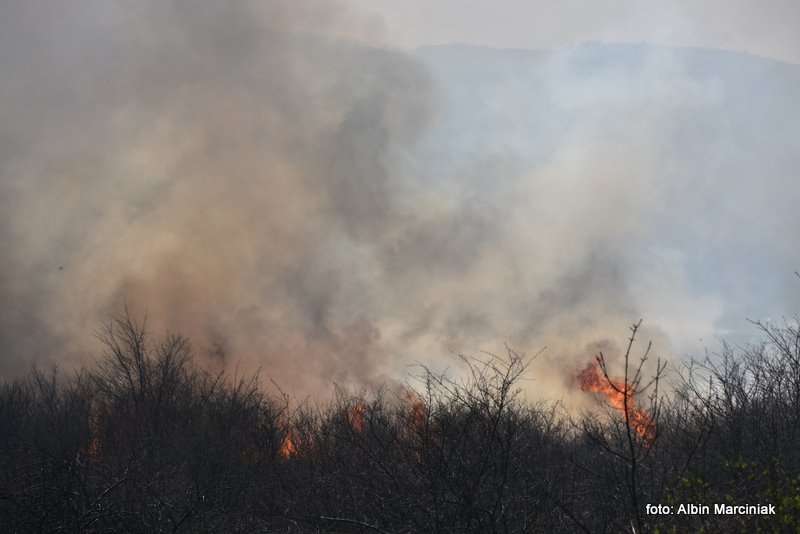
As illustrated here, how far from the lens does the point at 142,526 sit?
1195 centimetres

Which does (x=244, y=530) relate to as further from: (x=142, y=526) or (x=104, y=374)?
(x=104, y=374)

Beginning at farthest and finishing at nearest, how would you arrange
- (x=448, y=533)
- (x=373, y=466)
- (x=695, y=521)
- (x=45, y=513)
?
(x=373, y=466)
(x=45, y=513)
(x=448, y=533)
(x=695, y=521)

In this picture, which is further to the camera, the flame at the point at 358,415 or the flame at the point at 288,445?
the flame at the point at 288,445

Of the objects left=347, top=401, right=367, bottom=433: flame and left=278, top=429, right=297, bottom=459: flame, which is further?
left=278, top=429, right=297, bottom=459: flame

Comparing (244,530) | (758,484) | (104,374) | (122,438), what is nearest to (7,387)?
(104,374)

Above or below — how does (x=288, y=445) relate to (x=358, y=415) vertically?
below

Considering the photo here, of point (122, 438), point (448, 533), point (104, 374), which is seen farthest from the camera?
point (104, 374)

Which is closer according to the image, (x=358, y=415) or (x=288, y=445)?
(x=358, y=415)

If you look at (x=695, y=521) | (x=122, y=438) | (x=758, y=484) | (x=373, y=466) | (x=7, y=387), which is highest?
(x=7, y=387)

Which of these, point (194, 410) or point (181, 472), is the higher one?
point (194, 410)

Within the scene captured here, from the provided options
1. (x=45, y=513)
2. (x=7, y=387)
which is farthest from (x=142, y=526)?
(x=7, y=387)

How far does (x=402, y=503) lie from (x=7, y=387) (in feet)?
86.6

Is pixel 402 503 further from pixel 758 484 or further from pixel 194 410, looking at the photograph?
pixel 194 410

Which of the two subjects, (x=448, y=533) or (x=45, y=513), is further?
(x=45, y=513)
